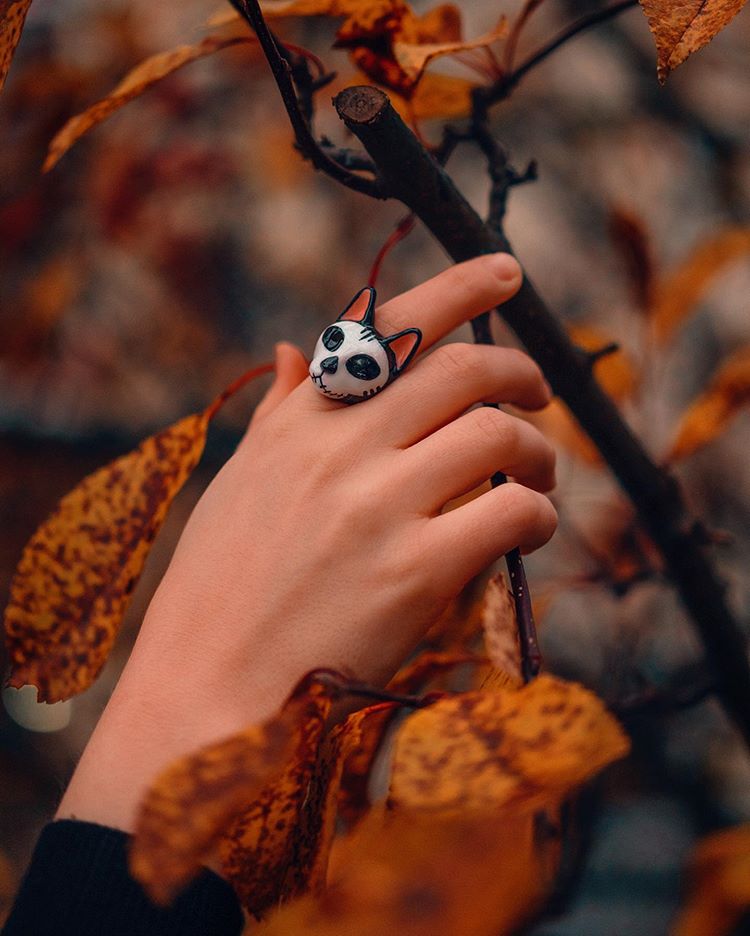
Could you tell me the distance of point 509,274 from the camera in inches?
21.5

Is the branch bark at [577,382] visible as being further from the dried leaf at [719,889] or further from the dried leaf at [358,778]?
the dried leaf at [358,778]

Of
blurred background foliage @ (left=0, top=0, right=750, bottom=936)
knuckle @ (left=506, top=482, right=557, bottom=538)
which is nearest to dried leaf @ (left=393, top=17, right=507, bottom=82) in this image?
knuckle @ (left=506, top=482, right=557, bottom=538)

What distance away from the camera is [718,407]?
2.15 ft

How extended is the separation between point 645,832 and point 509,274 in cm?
86

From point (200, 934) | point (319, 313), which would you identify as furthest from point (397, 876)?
point (319, 313)

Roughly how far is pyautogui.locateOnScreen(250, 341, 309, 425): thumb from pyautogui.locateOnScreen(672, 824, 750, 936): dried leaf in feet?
1.64

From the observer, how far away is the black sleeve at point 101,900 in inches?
17.3

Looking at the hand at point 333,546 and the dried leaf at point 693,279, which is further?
the dried leaf at point 693,279

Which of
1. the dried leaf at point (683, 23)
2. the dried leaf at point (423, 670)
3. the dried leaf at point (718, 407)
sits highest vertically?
the dried leaf at point (683, 23)

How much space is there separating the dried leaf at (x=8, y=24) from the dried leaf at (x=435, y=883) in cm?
38

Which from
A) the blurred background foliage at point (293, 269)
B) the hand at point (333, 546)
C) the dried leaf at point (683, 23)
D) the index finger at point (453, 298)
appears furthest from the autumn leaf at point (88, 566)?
the blurred background foliage at point (293, 269)

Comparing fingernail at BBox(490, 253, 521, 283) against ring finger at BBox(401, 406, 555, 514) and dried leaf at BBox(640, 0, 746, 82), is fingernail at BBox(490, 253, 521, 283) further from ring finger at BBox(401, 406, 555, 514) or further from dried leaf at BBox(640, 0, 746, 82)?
dried leaf at BBox(640, 0, 746, 82)

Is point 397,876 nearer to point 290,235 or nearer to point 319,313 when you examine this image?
point 319,313

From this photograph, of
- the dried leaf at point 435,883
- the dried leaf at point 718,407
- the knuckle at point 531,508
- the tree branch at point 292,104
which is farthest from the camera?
the dried leaf at point 718,407
